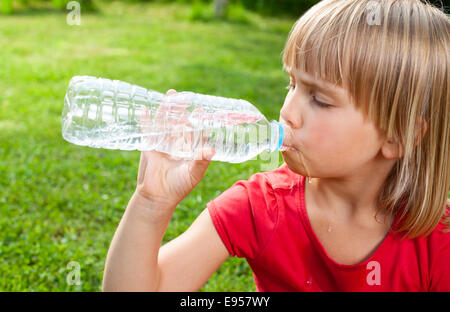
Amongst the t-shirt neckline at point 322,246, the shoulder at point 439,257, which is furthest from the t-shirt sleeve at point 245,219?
the shoulder at point 439,257

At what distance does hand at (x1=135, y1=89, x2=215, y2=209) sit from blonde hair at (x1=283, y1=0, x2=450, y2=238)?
493 millimetres

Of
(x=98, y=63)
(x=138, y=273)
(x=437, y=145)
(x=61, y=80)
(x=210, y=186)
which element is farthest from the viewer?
(x=98, y=63)

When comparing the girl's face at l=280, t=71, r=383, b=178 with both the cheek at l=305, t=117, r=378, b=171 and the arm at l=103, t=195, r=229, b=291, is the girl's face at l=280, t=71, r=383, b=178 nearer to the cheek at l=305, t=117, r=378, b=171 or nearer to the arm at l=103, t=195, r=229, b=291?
the cheek at l=305, t=117, r=378, b=171

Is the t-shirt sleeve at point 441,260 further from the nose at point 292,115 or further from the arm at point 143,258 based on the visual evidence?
the arm at point 143,258

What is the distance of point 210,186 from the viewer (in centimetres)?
416

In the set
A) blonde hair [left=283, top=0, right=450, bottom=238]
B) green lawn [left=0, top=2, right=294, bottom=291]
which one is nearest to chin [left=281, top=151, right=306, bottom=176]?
blonde hair [left=283, top=0, right=450, bottom=238]

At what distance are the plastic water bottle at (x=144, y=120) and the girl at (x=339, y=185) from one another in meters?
0.20

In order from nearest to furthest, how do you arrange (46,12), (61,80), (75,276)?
1. (75,276)
2. (61,80)
3. (46,12)

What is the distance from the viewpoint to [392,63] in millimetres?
Answer: 1927

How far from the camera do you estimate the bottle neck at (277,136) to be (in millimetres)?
1937
